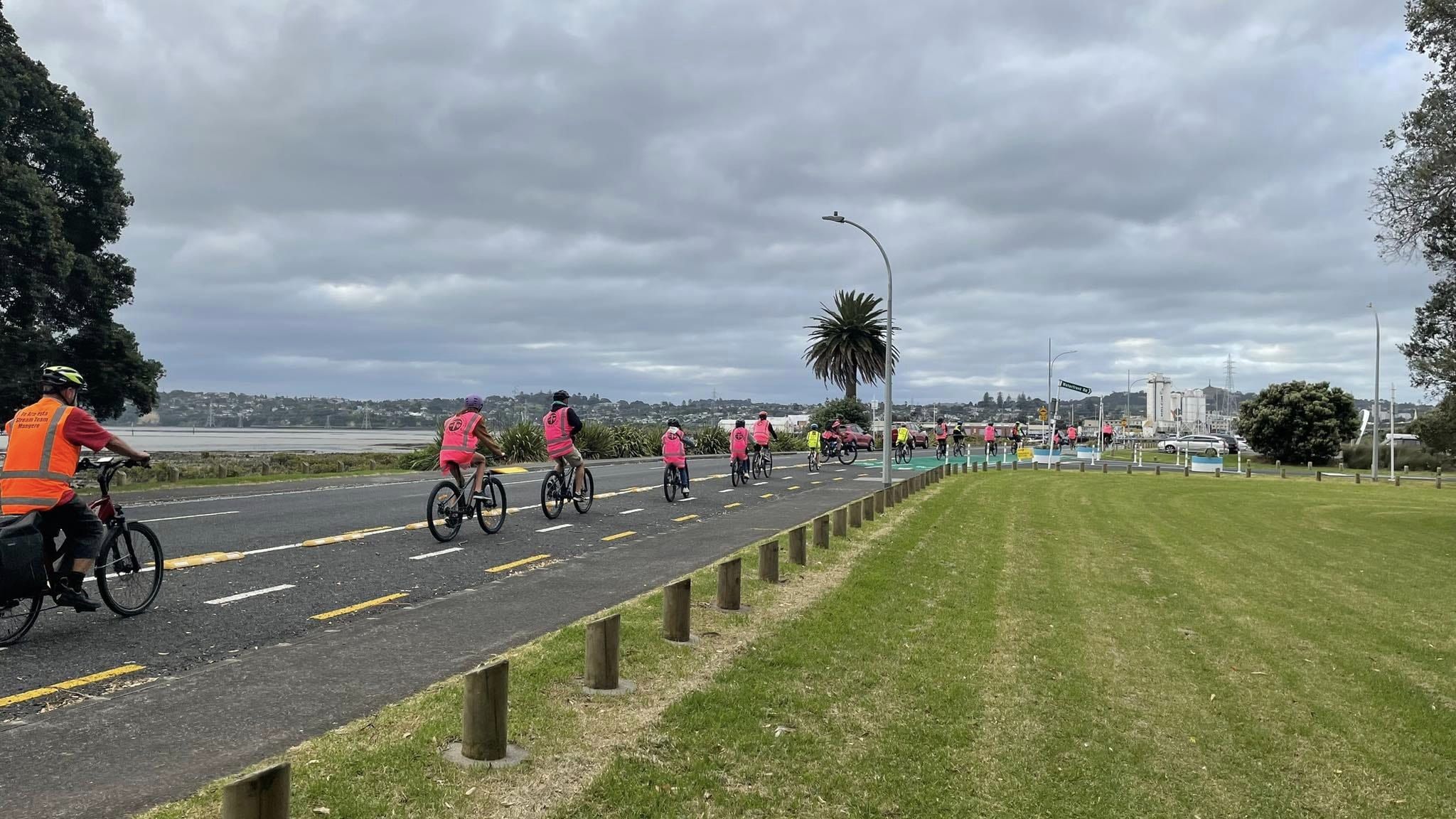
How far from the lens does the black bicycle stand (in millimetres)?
12062

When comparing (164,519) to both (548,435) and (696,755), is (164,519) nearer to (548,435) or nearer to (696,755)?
(548,435)

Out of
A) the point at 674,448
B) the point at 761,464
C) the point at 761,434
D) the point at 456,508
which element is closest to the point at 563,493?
the point at 456,508

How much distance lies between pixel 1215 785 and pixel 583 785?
3.56 meters

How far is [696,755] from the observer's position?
4.86 meters

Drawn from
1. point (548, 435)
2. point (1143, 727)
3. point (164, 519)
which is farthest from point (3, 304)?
point (1143, 727)

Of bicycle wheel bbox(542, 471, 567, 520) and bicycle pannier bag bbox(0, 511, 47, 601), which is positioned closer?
bicycle pannier bag bbox(0, 511, 47, 601)

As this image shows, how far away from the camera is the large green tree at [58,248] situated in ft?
65.7

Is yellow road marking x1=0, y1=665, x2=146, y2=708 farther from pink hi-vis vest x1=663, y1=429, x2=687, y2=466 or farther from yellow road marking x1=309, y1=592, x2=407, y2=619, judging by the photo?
pink hi-vis vest x1=663, y1=429, x2=687, y2=466

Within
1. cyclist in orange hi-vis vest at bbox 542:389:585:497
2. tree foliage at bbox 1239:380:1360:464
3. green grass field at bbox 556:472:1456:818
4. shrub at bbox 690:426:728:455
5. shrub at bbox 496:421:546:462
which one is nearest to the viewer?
green grass field at bbox 556:472:1456:818

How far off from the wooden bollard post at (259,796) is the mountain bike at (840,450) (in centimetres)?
3503

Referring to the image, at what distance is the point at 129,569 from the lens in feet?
24.3

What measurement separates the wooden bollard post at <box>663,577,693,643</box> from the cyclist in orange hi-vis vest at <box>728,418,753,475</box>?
1557 cm

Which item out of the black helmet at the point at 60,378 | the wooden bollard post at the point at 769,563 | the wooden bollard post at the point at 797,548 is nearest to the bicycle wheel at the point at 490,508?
the wooden bollard post at the point at 797,548

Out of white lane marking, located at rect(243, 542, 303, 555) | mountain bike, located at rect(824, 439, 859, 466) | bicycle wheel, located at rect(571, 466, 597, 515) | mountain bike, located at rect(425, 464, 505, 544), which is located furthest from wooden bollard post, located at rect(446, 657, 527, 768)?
mountain bike, located at rect(824, 439, 859, 466)
